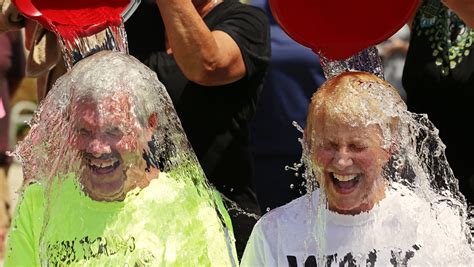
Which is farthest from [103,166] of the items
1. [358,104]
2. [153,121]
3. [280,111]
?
[280,111]

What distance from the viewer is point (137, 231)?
292 cm

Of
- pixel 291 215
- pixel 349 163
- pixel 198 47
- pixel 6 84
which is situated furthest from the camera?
pixel 6 84

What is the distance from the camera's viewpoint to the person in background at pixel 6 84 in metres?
4.76

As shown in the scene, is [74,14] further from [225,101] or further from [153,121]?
[225,101]

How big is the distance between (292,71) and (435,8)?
0.82m

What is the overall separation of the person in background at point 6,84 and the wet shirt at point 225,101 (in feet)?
4.46

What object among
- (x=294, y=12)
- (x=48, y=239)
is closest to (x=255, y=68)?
(x=294, y=12)

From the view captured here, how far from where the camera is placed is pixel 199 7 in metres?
3.51

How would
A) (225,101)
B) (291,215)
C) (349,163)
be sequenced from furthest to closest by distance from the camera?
1. (225,101)
2. (291,215)
3. (349,163)

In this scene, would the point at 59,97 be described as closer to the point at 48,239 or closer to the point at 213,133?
the point at 48,239

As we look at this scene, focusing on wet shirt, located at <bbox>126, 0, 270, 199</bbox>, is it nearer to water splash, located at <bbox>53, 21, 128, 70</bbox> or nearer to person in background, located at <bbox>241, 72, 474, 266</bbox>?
water splash, located at <bbox>53, 21, 128, 70</bbox>

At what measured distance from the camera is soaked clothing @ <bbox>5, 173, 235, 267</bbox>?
2902mm

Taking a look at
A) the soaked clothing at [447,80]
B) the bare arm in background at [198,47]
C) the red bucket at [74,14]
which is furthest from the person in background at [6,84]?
the soaked clothing at [447,80]

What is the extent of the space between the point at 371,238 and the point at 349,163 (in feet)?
0.58
